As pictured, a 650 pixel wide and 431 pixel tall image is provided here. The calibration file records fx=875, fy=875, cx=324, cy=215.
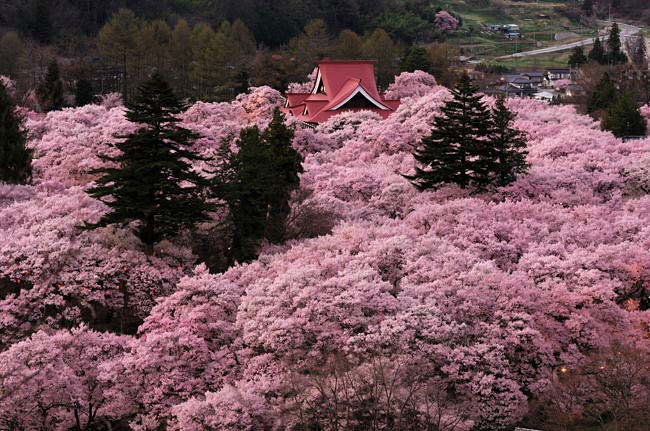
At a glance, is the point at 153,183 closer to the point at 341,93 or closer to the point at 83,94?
the point at 341,93

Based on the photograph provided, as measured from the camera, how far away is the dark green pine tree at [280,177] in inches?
1171

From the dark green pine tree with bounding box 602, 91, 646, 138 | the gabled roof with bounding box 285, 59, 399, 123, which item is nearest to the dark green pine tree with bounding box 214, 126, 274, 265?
the gabled roof with bounding box 285, 59, 399, 123

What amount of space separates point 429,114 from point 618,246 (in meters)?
20.6

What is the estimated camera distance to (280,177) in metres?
30.8

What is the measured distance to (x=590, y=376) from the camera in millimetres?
21062

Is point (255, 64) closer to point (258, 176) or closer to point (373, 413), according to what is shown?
point (258, 176)

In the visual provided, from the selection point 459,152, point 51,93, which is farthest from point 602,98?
point 51,93

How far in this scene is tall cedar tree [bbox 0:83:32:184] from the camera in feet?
109

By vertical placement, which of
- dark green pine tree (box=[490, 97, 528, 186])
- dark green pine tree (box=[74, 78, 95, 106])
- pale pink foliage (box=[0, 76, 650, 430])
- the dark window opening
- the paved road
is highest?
dark green pine tree (box=[490, 97, 528, 186])

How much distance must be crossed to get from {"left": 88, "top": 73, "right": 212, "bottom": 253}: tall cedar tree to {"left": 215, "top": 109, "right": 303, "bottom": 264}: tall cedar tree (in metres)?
1.06

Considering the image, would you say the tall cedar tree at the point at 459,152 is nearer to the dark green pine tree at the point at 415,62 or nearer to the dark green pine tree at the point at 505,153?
the dark green pine tree at the point at 505,153

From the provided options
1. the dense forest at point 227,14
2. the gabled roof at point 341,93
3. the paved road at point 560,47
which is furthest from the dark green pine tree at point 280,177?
the paved road at point 560,47

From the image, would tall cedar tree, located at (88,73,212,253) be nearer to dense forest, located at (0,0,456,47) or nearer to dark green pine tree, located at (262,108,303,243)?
dark green pine tree, located at (262,108,303,243)

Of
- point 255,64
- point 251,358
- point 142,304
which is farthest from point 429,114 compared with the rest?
point 255,64
